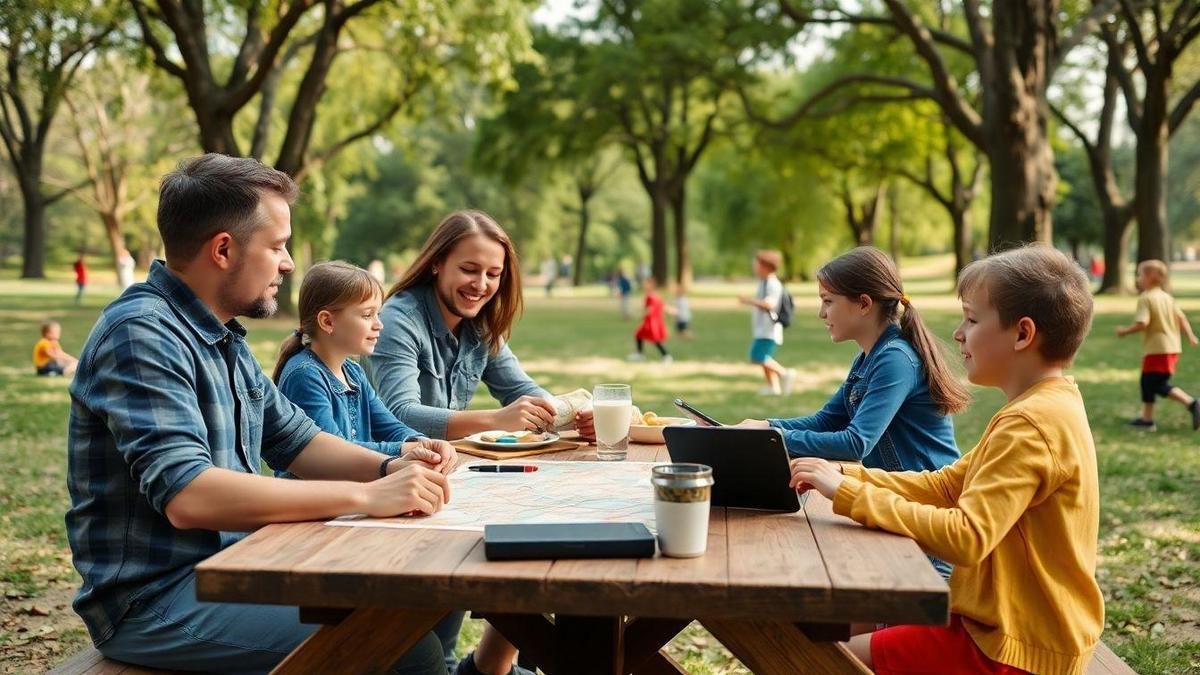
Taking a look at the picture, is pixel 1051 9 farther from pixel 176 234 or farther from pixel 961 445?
pixel 176 234


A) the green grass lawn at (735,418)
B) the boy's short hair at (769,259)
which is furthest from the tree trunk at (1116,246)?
the boy's short hair at (769,259)

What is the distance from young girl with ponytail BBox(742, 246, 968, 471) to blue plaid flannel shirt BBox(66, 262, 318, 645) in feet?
5.06

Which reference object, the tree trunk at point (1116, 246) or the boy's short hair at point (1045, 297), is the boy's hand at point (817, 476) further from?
the tree trunk at point (1116, 246)

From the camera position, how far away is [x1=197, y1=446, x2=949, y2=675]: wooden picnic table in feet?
6.21

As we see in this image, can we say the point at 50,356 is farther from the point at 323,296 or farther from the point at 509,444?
the point at 509,444

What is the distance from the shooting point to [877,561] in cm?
208

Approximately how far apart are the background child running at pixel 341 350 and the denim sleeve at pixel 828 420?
1339mm

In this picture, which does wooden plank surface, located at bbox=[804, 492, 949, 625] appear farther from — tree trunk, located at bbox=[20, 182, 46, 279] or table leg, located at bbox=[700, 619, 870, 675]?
tree trunk, located at bbox=[20, 182, 46, 279]

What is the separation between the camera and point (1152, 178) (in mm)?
25609

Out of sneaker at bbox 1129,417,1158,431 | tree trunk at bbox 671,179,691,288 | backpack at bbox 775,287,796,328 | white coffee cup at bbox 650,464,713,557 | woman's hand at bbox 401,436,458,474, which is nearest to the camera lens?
white coffee cup at bbox 650,464,713,557

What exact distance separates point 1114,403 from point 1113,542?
598 centimetres

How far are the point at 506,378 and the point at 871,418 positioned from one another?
1786 millimetres

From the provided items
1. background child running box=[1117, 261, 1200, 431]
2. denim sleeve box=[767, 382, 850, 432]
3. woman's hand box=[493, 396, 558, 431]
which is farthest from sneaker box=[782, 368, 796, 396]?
woman's hand box=[493, 396, 558, 431]

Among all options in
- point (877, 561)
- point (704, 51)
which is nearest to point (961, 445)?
point (877, 561)
